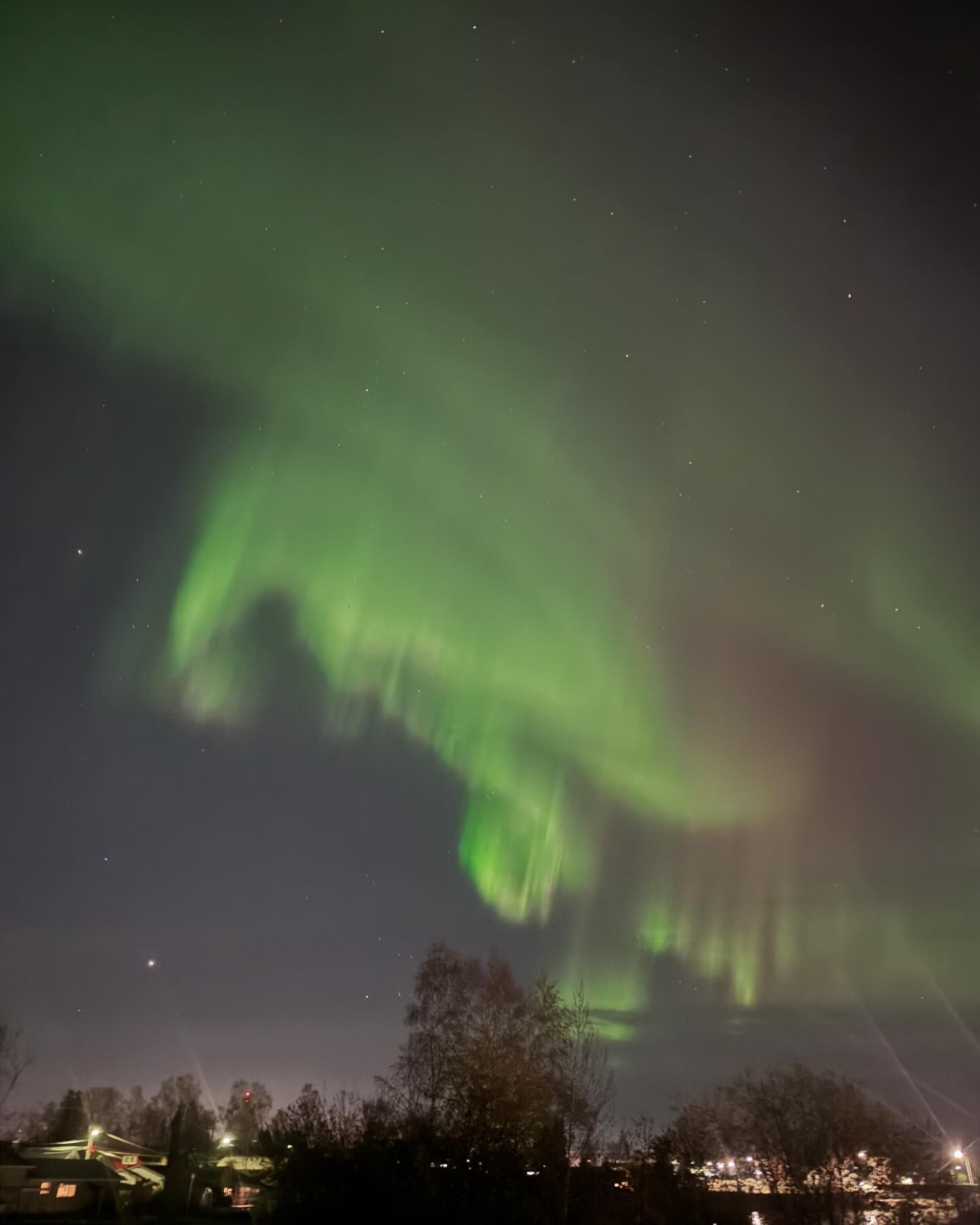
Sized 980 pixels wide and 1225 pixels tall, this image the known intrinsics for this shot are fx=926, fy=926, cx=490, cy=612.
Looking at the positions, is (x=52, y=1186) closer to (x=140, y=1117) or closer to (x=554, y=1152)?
(x=554, y=1152)

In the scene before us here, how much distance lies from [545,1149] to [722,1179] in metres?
9.98

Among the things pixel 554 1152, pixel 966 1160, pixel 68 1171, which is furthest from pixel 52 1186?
pixel 966 1160

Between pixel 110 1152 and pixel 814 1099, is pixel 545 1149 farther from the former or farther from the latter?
pixel 110 1152

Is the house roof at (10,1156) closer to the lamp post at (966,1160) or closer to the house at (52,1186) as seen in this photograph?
the house at (52,1186)

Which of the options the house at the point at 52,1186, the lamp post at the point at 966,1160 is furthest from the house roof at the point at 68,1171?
the lamp post at the point at 966,1160

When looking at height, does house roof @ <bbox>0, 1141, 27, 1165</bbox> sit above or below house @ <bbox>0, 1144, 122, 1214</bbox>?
above

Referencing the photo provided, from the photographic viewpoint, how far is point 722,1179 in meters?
36.6

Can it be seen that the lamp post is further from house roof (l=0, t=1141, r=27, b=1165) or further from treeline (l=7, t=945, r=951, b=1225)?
house roof (l=0, t=1141, r=27, b=1165)

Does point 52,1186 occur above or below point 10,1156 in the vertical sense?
below

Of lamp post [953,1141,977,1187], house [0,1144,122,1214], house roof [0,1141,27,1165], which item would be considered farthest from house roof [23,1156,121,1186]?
lamp post [953,1141,977,1187]

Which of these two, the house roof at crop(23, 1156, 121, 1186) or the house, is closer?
the house

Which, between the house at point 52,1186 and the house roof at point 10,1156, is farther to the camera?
the house roof at point 10,1156

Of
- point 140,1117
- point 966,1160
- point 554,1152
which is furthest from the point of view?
point 140,1117

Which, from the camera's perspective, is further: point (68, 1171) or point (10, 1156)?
point (68, 1171)
